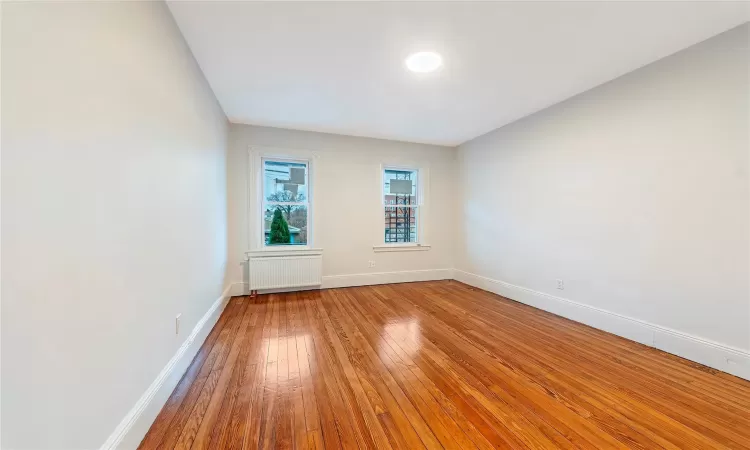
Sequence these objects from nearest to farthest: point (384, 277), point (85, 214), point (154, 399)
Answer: point (85, 214)
point (154, 399)
point (384, 277)

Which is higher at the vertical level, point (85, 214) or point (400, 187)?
point (400, 187)

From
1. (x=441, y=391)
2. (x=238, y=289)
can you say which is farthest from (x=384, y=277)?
(x=441, y=391)

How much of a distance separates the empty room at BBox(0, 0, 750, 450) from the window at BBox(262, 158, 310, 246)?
196mm

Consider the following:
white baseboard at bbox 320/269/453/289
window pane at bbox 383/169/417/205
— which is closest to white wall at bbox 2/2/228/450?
white baseboard at bbox 320/269/453/289

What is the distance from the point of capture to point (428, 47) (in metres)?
2.20

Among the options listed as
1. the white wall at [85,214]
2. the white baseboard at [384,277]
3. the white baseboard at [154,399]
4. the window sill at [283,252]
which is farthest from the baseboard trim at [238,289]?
the white wall at [85,214]

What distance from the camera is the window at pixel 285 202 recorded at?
14.0 feet

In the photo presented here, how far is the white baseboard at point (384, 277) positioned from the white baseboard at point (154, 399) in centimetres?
218

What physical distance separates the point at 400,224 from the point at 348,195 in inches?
44.8

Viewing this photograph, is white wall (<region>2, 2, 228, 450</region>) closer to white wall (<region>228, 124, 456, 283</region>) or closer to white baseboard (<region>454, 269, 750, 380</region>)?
white wall (<region>228, 124, 456, 283</region>)

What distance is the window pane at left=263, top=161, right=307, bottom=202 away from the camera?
428 cm

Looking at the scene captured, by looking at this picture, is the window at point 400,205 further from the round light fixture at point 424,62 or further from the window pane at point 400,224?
the round light fixture at point 424,62

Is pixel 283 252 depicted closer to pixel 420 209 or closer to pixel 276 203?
pixel 276 203

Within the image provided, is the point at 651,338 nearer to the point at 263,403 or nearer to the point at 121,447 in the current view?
the point at 263,403
